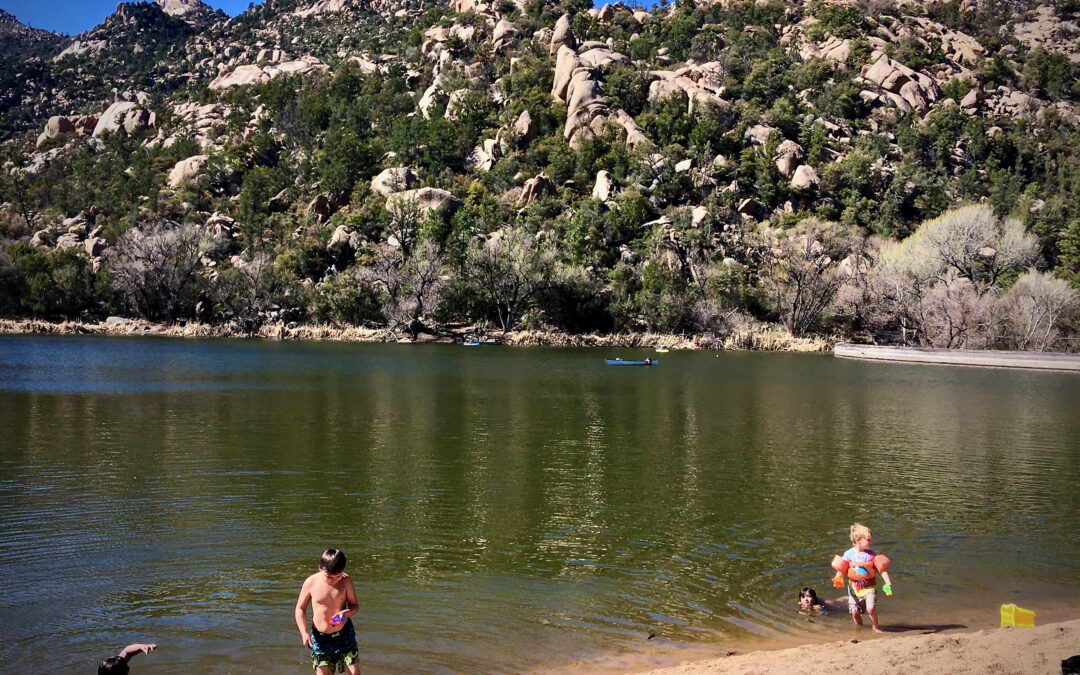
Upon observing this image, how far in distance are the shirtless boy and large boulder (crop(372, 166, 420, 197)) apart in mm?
120806

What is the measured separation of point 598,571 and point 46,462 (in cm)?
1772

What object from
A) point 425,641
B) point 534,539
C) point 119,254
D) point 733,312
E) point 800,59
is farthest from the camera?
point 800,59

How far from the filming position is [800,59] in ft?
490

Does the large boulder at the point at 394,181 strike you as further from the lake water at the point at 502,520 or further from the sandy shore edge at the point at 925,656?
the sandy shore edge at the point at 925,656

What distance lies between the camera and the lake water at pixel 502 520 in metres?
12.5

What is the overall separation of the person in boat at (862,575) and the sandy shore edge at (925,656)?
1028mm

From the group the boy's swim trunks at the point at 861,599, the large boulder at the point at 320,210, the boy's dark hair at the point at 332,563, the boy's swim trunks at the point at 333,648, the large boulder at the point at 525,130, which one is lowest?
the boy's swim trunks at the point at 861,599

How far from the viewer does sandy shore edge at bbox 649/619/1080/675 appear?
10.0 m

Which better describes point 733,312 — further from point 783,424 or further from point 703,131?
point 783,424

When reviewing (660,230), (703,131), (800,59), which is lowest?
(660,230)

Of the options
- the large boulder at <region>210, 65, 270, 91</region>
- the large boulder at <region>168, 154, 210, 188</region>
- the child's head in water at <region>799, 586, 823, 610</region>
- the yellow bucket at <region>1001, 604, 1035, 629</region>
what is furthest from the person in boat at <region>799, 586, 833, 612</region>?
the large boulder at <region>210, 65, 270, 91</region>

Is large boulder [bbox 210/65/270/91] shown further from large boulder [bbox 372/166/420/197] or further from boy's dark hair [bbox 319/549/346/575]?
boy's dark hair [bbox 319/549/346/575]

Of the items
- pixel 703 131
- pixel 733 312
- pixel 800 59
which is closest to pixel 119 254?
pixel 733 312

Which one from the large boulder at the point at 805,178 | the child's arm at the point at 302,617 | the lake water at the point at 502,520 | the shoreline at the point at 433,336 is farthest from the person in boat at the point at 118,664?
the large boulder at the point at 805,178
